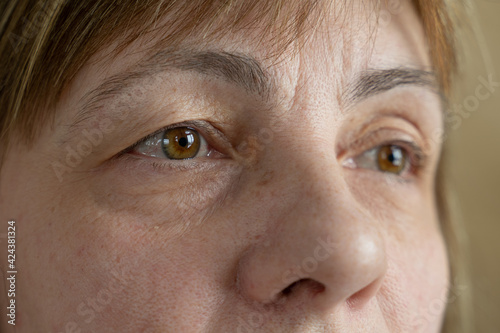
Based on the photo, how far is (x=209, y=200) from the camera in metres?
0.78

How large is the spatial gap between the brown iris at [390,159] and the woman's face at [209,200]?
A: 200 millimetres

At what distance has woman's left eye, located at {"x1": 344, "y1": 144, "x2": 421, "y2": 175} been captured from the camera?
40.4 inches

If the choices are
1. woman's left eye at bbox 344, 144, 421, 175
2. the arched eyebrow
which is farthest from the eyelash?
the arched eyebrow

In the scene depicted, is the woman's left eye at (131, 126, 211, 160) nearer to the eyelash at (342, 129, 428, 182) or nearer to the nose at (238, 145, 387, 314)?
the nose at (238, 145, 387, 314)

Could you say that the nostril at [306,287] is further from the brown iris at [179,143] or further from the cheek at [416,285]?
the brown iris at [179,143]

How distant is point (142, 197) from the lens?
2.53 feet

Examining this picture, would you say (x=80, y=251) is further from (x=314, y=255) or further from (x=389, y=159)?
(x=389, y=159)

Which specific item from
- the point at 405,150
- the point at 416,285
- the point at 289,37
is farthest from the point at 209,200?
the point at 405,150

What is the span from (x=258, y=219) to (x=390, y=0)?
0.45 meters

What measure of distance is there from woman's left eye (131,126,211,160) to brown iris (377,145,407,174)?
16.2 inches

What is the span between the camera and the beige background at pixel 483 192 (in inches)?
Answer: 68.0

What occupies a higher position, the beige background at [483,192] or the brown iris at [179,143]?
the beige background at [483,192]

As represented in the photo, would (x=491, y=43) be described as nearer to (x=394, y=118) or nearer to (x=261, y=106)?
(x=394, y=118)

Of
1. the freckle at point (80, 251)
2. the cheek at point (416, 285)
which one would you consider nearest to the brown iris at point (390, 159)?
the cheek at point (416, 285)
